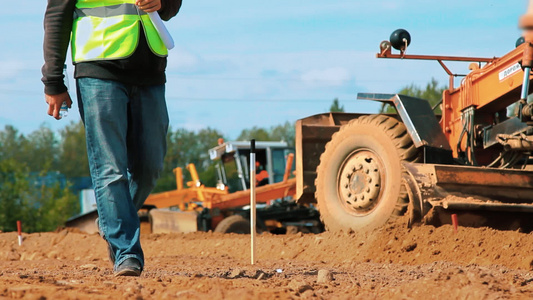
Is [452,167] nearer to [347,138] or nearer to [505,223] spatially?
[505,223]

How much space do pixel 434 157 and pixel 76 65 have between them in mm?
4611

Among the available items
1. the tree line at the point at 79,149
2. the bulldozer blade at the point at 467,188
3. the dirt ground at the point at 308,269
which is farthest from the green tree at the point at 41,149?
the bulldozer blade at the point at 467,188

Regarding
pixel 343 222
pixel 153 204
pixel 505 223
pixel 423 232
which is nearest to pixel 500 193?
pixel 505 223

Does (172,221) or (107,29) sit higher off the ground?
(107,29)

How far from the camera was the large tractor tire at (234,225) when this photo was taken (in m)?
15.1

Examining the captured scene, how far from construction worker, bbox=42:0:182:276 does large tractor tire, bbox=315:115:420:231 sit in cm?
370

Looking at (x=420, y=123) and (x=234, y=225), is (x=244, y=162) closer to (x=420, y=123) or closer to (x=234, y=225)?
(x=234, y=225)

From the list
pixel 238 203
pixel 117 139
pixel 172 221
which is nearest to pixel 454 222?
pixel 117 139

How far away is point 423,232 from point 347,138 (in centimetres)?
184

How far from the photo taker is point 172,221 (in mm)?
16656

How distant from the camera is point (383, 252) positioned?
712 centimetres

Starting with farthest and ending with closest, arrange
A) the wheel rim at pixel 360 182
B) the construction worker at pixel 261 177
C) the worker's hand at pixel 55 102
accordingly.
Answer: the construction worker at pixel 261 177 < the wheel rim at pixel 360 182 < the worker's hand at pixel 55 102

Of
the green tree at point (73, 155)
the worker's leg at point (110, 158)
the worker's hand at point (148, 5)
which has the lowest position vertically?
the green tree at point (73, 155)

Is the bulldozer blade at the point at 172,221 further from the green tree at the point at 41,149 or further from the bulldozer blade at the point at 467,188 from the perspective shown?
the green tree at the point at 41,149
